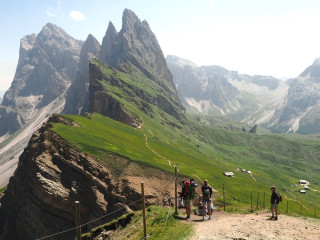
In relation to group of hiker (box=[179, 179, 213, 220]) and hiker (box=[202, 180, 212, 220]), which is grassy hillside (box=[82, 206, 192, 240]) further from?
hiker (box=[202, 180, 212, 220])

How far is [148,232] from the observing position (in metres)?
35.2

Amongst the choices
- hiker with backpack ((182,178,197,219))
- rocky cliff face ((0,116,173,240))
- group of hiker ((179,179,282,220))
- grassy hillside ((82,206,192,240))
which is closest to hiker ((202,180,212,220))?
group of hiker ((179,179,282,220))

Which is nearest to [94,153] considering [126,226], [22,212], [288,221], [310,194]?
[22,212]

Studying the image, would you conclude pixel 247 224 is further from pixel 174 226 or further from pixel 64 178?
pixel 64 178

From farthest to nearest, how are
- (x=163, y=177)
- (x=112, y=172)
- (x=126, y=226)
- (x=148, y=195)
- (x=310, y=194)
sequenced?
1. (x=310, y=194)
2. (x=163, y=177)
3. (x=112, y=172)
4. (x=148, y=195)
5. (x=126, y=226)

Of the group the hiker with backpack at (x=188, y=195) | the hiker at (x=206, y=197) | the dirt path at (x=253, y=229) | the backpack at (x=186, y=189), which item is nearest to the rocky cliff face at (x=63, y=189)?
the backpack at (x=186, y=189)

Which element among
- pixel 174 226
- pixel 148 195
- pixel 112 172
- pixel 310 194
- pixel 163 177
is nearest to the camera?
pixel 174 226

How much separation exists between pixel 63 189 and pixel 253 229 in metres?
60.7

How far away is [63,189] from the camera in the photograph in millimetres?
79500

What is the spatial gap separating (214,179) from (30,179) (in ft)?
258

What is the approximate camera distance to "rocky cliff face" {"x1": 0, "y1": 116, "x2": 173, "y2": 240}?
7769 centimetres

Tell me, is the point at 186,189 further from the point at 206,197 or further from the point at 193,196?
the point at 206,197

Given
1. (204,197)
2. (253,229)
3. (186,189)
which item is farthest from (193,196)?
(253,229)

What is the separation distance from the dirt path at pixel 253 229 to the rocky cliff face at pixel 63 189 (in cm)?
3995
